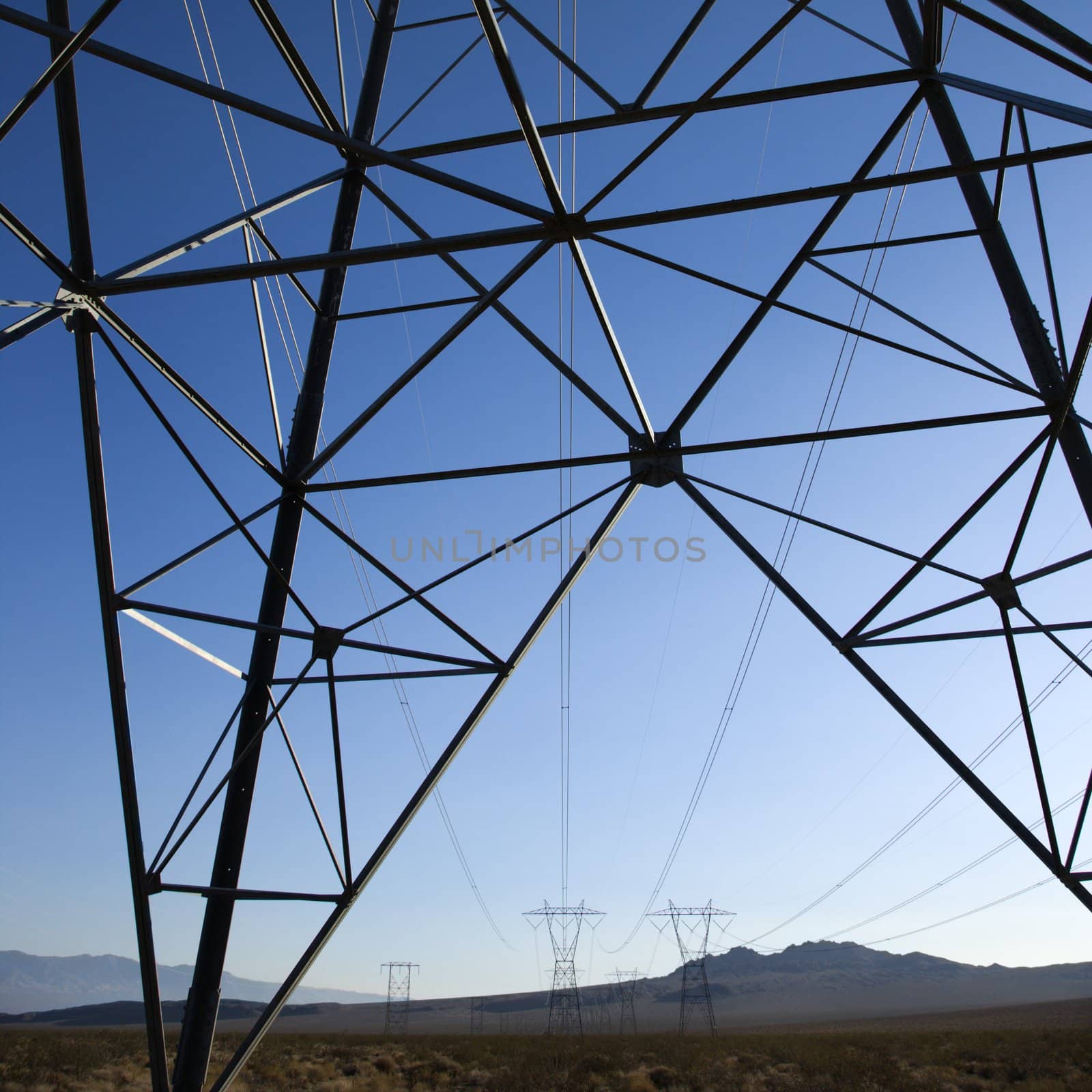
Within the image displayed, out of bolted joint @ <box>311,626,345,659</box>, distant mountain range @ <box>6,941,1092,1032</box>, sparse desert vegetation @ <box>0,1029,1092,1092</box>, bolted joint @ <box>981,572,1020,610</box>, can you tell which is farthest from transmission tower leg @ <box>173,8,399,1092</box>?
distant mountain range @ <box>6,941,1092,1032</box>

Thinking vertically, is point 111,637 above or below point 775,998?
above

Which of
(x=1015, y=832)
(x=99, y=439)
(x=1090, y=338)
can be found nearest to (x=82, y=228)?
(x=99, y=439)

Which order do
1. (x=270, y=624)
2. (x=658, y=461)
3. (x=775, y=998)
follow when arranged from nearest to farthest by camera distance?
(x=270, y=624)
(x=658, y=461)
(x=775, y=998)

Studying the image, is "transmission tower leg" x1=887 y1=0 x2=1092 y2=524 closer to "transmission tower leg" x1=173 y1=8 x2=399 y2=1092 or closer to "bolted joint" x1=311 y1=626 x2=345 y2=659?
"transmission tower leg" x1=173 y1=8 x2=399 y2=1092

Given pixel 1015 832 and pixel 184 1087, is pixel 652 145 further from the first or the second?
pixel 184 1087

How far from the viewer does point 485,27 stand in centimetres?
588

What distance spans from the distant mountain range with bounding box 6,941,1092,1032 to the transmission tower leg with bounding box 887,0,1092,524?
290 feet

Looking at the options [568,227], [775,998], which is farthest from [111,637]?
[775,998]

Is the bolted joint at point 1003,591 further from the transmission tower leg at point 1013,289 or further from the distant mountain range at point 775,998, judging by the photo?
the distant mountain range at point 775,998

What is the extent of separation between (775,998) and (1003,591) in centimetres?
15485

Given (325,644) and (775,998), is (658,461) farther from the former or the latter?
(775,998)

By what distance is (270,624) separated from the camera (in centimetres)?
984

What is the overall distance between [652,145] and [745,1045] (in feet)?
163

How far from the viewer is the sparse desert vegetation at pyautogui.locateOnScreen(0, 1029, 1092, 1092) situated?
29.8 m
